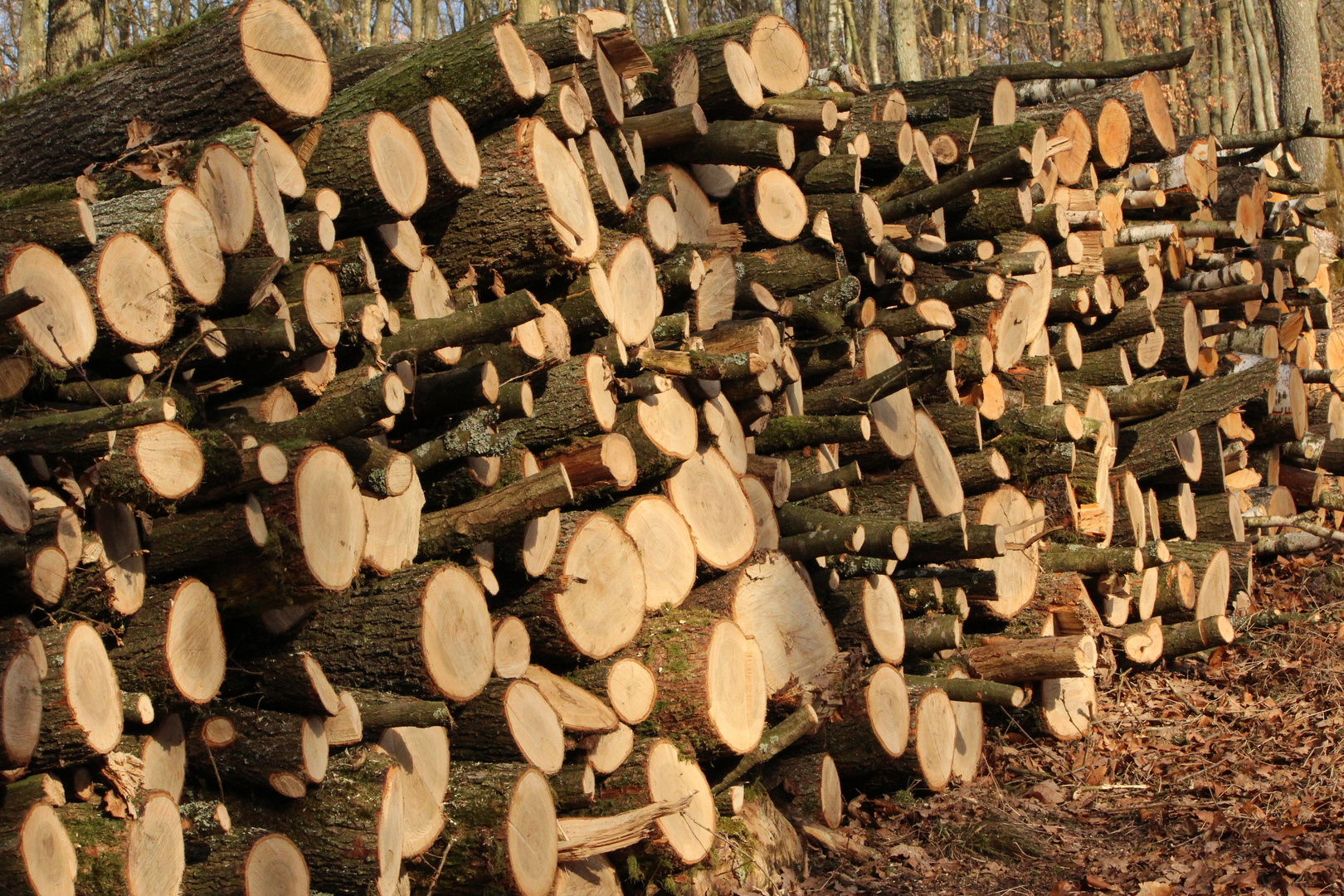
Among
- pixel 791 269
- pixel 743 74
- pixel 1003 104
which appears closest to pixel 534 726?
pixel 791 269

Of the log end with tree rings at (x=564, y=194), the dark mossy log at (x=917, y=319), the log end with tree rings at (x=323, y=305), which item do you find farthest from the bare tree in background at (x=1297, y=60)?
the log end with tree rings at (x=323, y=305)

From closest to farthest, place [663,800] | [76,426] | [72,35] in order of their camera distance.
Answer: [76,426] < [663,800] < [72,35]

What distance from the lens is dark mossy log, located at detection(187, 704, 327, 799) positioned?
329cm

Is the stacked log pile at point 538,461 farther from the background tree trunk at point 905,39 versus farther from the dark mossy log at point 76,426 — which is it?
the background tree trunk at point 905,39

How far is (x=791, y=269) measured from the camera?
559 cm

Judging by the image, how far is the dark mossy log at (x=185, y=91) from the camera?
12.7 feet

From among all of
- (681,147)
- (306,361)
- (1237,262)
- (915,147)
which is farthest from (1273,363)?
(306,361)

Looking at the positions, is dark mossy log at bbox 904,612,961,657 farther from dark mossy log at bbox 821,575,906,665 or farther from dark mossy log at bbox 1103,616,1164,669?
dark mossy log at bbox 1103,616,1164,669

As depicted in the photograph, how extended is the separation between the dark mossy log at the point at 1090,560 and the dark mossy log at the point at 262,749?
4.22m

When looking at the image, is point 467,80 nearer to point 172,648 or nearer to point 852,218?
point 852,218

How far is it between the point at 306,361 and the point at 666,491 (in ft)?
4.69

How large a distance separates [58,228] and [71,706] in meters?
1.31

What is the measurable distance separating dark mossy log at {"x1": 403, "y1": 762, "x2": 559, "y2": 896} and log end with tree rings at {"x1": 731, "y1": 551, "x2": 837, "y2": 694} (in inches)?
49.2

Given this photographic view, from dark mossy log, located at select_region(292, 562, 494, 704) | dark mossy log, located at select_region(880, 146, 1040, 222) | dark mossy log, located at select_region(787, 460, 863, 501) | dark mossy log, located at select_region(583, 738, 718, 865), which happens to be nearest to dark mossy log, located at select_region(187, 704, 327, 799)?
dark mossy log, located at select_region(292, 562, 494, 704)
